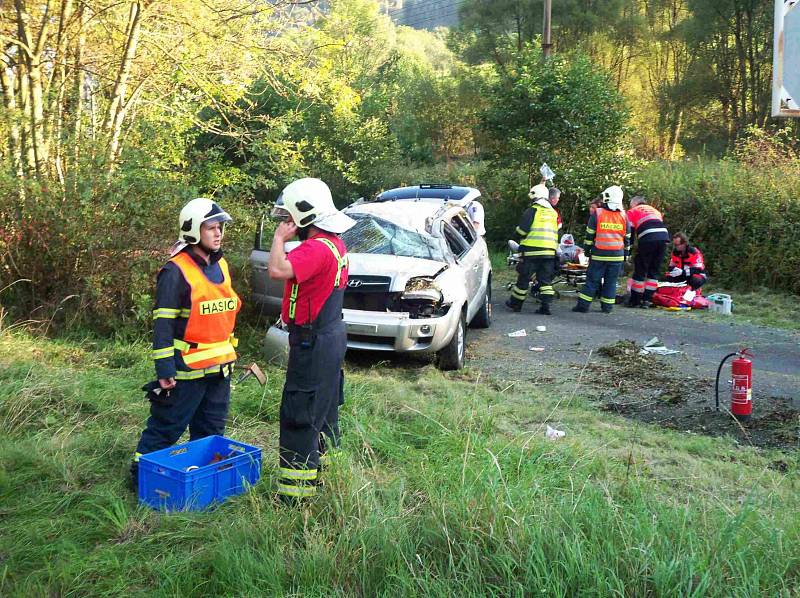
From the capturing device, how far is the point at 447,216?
932cm

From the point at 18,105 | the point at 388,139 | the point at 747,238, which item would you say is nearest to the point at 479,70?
the point at 388,139

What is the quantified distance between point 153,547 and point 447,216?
20.2 feet

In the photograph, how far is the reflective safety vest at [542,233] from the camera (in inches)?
432

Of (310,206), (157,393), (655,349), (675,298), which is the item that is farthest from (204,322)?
(675,298)

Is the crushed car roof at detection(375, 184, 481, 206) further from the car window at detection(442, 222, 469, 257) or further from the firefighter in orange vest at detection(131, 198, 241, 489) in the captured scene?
the firefighter in orange vest at detection(131, 198, 241, 489)

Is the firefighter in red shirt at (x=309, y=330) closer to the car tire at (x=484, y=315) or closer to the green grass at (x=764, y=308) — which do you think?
the car tire at (x=484, y=315)

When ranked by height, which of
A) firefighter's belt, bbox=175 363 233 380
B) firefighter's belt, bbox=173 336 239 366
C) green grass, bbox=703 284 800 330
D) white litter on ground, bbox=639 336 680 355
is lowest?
white litter on ground, bbox=639 336 680 355

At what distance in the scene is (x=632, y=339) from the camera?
9742mm

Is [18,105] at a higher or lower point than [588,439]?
higher

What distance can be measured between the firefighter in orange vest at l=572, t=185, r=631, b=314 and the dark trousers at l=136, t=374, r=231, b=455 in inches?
308

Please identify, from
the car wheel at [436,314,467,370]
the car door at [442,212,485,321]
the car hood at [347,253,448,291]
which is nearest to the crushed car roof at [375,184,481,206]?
the car door at [442,212,485,321]

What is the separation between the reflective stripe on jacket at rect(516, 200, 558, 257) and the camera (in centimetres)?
1098

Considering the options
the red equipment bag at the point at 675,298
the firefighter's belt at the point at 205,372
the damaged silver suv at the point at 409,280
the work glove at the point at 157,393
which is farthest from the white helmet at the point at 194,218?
the red equipment bag at the point at 675,298

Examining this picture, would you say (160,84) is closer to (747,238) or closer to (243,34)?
(243,34)
